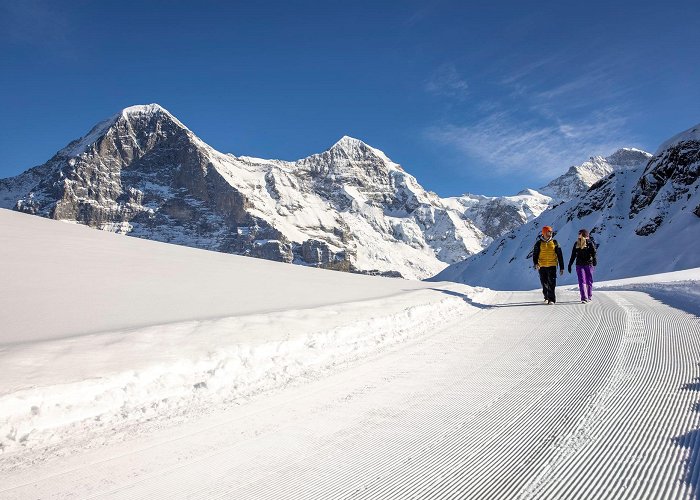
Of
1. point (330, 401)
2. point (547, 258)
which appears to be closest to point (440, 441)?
point (330, 401)

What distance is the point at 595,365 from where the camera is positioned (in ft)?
15.7

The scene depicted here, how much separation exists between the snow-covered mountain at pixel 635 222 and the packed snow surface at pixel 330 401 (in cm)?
4116

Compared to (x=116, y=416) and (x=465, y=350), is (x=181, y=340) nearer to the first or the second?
(x=116, y=416)

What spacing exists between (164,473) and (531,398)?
10.3 feet

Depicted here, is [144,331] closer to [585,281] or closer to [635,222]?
[585,281]

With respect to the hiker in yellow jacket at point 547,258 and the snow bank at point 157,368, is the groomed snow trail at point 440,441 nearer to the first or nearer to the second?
the snow bank at point 157,368

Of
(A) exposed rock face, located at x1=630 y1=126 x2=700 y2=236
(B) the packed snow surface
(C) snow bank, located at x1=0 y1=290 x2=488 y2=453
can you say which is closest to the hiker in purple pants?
(B) the packed snow surface

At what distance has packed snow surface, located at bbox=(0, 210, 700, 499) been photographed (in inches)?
104

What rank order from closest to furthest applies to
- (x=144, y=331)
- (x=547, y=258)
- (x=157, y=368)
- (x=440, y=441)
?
(x=440, y=441) < (x=157, y=368) < (x=144, y=331) < (x=547, y=258)

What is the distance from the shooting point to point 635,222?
176ft

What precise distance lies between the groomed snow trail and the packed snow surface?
16 millimetres

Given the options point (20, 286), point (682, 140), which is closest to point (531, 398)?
point (20, 286)

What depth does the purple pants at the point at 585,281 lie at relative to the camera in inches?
434

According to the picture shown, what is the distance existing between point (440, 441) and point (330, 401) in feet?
4.51
